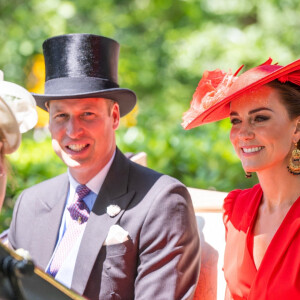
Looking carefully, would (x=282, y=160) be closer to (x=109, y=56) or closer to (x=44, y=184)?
(x=109, y=56)

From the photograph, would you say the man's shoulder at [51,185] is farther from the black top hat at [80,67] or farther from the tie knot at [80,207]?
the black top hat at [80,67]

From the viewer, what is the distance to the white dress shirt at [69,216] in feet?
8.69

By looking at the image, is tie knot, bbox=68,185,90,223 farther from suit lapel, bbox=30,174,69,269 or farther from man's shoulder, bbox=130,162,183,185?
man's shoulder, bbox=130,162,183,185

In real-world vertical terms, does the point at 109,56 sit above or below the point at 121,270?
above

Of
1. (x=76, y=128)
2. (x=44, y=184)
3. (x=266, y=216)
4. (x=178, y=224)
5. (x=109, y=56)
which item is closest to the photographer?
(x=266, y=216)

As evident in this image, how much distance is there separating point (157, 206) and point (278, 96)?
0.79m

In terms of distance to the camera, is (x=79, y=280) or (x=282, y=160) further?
(x=79, y=280)

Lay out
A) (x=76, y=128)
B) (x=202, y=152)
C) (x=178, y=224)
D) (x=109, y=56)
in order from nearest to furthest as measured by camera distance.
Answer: (x=178, y=224) → (x=76, y=128) → (x=109, y=56) → (x=202, y=152)

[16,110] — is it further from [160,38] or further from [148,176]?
[160,38]

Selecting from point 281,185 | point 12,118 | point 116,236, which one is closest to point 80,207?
point 116,236

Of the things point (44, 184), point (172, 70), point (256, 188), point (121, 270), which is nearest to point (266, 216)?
point (256, 188)

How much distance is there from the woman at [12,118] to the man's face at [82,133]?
81 cm

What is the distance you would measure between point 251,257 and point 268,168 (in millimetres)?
398

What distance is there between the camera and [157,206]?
256 cm
